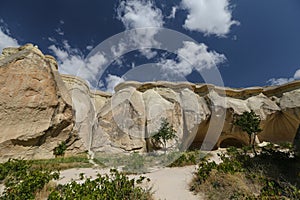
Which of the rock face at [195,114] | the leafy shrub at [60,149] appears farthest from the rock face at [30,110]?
the rock face at [195,114]

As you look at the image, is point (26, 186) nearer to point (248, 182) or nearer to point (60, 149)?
point (248, 182)

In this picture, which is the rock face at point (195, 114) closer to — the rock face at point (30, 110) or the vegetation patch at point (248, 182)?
the rock face at point (30, 110)

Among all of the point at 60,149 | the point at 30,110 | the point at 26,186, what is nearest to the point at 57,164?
the point at 60,149

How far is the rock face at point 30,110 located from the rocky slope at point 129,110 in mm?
54

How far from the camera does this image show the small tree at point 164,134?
18.4 meters

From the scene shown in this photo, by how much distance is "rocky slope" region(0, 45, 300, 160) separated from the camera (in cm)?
1290

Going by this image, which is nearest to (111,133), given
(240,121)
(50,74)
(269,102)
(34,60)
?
(50,74)

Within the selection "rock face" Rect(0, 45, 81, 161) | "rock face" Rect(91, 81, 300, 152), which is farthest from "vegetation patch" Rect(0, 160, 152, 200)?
"rock face" Rect(91, 81, 300, 152)

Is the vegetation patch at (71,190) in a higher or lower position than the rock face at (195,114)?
lower

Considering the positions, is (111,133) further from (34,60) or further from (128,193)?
(128,193)

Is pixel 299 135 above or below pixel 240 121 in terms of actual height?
below

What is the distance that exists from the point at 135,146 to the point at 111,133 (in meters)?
2.86

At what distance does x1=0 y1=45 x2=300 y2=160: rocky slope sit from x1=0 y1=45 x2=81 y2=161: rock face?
5cm

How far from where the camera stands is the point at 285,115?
21.9 metres
